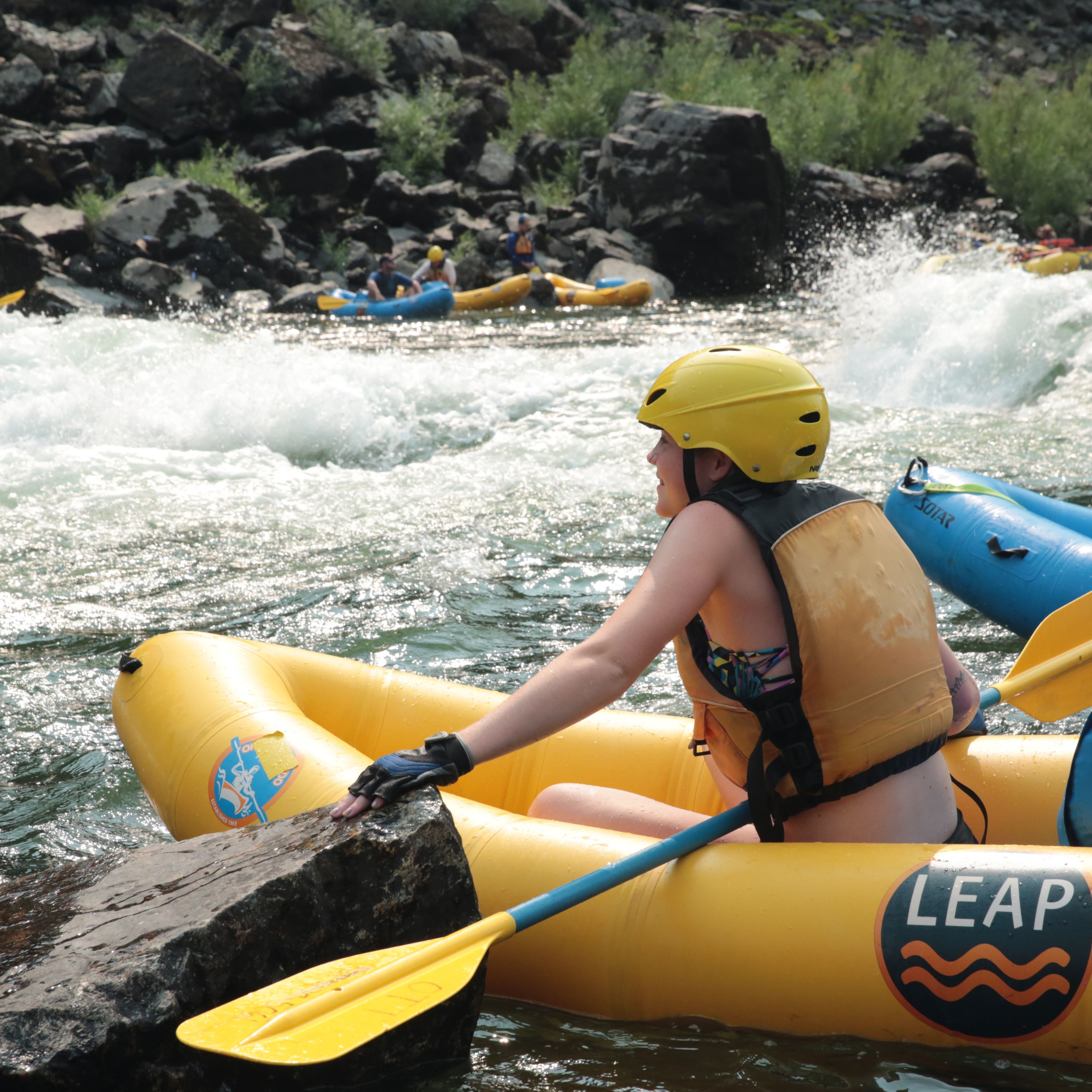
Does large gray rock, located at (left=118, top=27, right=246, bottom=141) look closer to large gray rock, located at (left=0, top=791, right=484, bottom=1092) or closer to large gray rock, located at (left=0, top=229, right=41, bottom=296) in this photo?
large gray rock, located at (left=0, top=229, right=41, bottom=296)

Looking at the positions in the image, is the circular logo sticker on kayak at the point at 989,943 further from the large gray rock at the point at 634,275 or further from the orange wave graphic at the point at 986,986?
the large gray rock at the point at 634,275

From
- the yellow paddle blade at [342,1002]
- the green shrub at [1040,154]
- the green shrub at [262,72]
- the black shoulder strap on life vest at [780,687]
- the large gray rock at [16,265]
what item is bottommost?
the large gray rock at [16,265]

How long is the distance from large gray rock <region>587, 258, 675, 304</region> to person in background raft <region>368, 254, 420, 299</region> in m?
3.28

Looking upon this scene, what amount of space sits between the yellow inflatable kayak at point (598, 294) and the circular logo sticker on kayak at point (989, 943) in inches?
544

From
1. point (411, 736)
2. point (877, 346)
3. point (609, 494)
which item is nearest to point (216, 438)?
point (609, 494)

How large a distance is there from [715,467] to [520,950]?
100 centimetres

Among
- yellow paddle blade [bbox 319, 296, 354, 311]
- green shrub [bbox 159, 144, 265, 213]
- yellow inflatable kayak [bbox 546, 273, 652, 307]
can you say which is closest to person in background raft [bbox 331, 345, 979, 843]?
yellow paddle blade [bbox 319, 296, 354, 311]

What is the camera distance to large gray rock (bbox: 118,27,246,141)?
1872 centimetres

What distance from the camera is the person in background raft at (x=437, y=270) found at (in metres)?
15.4

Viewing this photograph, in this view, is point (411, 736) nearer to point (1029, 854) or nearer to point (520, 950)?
point (520, 950)

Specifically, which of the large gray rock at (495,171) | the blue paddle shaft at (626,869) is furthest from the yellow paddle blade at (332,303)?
the blue paddle shaft at (626,869)

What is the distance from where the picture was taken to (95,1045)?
1683mm

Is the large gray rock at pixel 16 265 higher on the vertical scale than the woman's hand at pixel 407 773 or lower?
lower

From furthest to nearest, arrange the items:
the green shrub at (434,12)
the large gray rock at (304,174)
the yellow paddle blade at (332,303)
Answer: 1. the green shrub at (434,12)
2. the large gray rock at (304,174)
3. the yellow paddle blade at (332,303)
